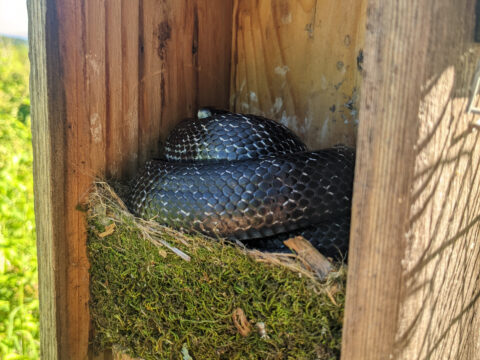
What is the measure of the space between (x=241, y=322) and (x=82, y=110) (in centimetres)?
103

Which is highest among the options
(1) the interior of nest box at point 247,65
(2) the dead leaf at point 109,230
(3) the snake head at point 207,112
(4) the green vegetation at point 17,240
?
(1) the interior of nest box at point 247,65

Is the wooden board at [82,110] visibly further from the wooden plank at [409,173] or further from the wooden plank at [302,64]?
the wooden plank at [409,173]

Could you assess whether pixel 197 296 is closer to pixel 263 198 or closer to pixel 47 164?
pixel 263 198

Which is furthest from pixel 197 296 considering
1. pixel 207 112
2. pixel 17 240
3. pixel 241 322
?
pixel 17 240

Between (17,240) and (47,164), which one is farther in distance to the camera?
(17,240)

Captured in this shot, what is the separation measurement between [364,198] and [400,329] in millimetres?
310

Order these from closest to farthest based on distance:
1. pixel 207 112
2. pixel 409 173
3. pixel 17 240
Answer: pixel 409 173 < pixel 207 112 < pixel 17 240

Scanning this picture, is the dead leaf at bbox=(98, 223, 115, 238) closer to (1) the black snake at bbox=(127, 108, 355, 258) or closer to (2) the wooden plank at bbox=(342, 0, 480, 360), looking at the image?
(1) the black snake at bbox=(127, 108, 355, 258)

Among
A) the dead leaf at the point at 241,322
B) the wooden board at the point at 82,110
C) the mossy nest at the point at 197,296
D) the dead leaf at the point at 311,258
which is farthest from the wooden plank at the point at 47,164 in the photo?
the dead leaf at the point at 311,258

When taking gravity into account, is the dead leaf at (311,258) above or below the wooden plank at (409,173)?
below

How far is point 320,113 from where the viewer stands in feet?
7.04

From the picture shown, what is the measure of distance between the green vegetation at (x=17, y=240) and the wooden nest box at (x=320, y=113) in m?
1.10

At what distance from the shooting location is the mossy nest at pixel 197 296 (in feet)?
4.23

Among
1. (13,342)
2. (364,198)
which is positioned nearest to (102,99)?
(364,198)
